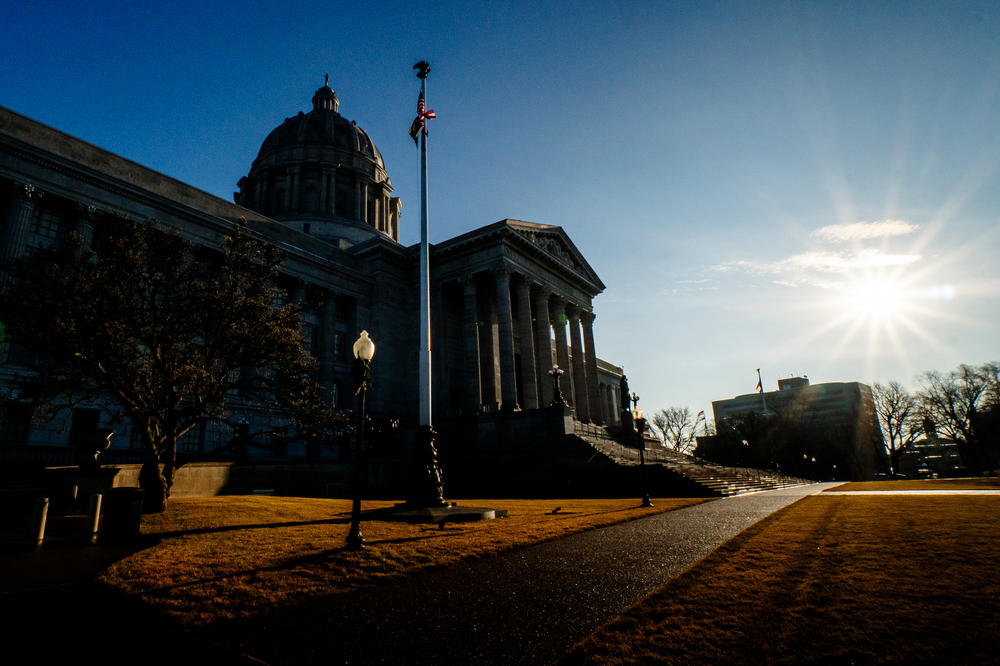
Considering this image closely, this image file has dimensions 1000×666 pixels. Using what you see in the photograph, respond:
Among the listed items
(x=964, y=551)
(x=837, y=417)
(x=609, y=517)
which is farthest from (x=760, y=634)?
(x=837, y=417)

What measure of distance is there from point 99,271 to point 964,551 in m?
21.7

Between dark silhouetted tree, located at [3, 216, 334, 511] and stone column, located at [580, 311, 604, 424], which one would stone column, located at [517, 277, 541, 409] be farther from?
dark silhouetted tree, located at [3, 216, 334, 511]

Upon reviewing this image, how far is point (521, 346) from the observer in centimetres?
4312

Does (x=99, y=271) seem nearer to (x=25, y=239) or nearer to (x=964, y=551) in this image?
(x=25, y=239)

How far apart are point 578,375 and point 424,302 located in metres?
36.9

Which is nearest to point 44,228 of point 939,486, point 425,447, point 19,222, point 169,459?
point 19,222

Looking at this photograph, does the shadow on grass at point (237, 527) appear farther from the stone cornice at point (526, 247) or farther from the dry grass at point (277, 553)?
the stone cornice at point (526, 247)

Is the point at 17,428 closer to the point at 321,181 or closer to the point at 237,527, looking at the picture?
the point at 237,527

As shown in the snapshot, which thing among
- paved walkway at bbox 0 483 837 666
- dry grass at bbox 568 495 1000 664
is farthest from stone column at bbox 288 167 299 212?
dry grass at bbox 568 495 1000 664

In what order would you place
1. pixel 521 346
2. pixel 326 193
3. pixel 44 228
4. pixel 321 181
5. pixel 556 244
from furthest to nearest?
pixel 321 181
pixel 326 193
pixel 556 244
pixel 521 346
pixel 44 228

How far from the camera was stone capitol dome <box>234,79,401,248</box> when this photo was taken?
58.7 m

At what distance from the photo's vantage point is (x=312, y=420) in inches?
735

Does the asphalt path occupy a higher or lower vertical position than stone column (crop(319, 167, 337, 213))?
lower

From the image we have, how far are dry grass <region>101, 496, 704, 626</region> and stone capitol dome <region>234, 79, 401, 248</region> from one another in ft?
154
